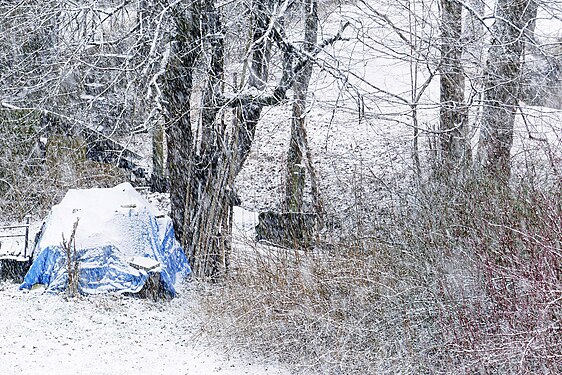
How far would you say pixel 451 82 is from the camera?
10734 millimetres

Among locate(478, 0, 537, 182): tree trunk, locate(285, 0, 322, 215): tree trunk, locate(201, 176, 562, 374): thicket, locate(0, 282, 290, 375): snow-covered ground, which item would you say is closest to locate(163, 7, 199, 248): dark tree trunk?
locate(285, 0, 322, 215): tree trunk

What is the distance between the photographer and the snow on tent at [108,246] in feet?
28.0

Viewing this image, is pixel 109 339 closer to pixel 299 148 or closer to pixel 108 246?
pixel 108 246

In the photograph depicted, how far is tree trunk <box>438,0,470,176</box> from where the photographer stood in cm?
941

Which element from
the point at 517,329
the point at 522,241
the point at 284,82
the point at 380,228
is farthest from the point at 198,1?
the point at 517,329

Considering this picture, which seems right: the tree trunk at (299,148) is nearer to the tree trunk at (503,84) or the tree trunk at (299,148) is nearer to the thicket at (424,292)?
the tree trunk at (503,84)

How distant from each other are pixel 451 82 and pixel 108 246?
583cm

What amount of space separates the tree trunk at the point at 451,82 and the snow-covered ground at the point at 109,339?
148 inches

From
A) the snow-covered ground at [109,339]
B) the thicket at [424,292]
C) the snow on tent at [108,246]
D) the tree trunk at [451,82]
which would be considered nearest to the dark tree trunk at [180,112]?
the snow on tent at [108,246]

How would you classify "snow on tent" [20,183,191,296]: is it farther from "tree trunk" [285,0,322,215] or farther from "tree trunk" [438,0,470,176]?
"tree trunk" [438,0,470,176]

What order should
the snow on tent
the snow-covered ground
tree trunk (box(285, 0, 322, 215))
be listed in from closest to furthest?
1. the snow-covered ground
2. the snow on tent
3. tree trunk (box(285, 0, 322, 215))

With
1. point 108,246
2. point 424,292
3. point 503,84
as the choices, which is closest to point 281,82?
point 108,246

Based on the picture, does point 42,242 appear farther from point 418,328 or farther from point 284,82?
point 418,328

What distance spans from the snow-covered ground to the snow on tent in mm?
282
